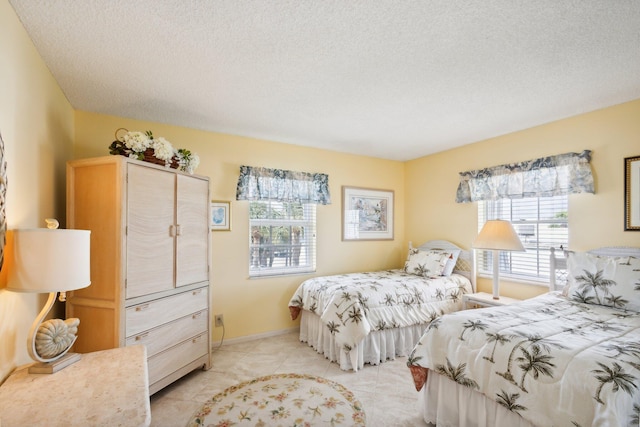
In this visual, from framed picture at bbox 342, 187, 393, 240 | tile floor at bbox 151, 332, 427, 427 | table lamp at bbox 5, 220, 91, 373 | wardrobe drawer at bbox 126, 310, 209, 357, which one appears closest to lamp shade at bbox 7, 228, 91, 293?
table lamp at bbox 5, 220, 91, 373

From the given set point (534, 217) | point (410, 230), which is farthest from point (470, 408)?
point (410, 230)

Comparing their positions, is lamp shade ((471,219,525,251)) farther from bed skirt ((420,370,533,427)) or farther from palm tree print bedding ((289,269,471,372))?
bed skirt ((420,370,533,427))

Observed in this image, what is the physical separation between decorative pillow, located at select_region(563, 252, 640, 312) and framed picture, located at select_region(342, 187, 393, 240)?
2.36 m

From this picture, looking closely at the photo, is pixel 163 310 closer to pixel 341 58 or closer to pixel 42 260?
pixel 42 260

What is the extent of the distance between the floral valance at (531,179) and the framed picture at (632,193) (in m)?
0.23

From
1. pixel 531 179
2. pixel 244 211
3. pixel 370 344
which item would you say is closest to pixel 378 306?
pixel 370 344

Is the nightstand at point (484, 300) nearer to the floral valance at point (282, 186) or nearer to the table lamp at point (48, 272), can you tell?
the floral valance at point (282, 186)

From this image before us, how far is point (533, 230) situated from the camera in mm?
3330

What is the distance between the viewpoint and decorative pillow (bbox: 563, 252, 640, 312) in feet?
7.36

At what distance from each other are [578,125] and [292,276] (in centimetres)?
343

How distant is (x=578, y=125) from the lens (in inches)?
115

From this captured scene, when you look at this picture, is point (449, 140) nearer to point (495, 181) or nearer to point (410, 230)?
point (495, 181)

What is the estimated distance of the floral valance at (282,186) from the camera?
3564 mm

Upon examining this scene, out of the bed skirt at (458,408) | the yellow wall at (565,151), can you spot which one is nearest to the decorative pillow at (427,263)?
the yellow wall at (565,151)
